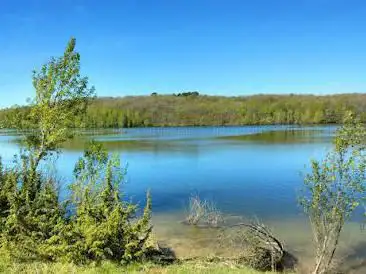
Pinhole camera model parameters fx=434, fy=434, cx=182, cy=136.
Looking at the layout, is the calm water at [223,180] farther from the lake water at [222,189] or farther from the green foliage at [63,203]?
the green foliage at [63,203]

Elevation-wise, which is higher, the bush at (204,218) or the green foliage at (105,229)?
the green foliage at (105,229)

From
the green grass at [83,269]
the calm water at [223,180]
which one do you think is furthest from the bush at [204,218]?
the green grass at [83,269]

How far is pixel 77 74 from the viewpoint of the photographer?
1608cm

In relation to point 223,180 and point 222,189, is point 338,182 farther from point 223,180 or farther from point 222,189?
point 223,180

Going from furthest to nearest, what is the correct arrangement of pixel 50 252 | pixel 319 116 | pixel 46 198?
pixel 319 116 < pixel 46 198 < pixel 50 252

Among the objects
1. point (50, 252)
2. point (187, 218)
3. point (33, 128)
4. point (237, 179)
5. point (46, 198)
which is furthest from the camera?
point (237, 179)

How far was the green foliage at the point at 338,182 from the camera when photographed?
12859mm

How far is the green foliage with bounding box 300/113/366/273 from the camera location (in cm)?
1286

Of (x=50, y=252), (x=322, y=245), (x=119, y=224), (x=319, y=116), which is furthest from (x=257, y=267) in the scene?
(x=319, y=116)

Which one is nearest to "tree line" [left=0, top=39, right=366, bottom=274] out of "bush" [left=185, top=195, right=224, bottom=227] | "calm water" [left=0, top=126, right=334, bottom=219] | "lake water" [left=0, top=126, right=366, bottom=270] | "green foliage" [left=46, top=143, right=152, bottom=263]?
"green foliage" [left=46, top=143, right=152, bottom=263]

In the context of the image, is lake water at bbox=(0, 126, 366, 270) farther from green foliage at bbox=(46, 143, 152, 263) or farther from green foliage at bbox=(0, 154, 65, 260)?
green foliage at bbox=(0, 154, 65, 260)

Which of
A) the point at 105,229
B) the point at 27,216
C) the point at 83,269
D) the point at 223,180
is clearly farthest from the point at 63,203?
the point at 223,180

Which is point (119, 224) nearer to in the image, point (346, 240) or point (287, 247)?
point (287, 247)

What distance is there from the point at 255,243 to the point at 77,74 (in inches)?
347
